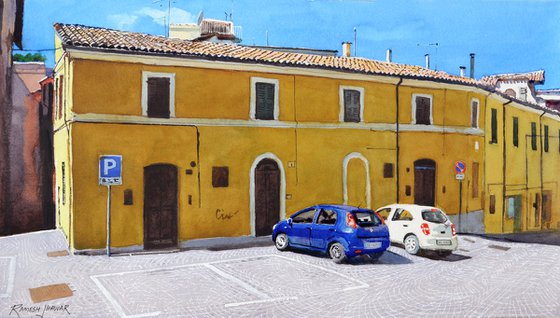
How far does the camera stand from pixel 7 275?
11.0 m

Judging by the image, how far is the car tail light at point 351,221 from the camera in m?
11.7

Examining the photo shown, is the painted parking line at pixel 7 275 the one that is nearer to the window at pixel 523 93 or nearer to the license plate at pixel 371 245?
the license plate at pixel 371 245

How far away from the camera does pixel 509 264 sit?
1277cm

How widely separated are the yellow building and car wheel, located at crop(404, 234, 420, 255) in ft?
13.0

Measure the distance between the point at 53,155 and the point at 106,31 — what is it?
581 centimetres

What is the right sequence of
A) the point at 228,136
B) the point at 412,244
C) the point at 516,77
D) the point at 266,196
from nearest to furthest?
1. the point at 412,244
2. the point at 228,136
3. the point at 266,196
4. the point at 516,77

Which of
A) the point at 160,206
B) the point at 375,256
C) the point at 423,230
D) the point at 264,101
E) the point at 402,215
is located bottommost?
the point at 375,256

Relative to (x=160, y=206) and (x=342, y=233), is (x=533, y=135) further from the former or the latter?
(x=160, y=206)

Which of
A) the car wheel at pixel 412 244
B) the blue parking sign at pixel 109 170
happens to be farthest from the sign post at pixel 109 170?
the car wheel at pixel 412 244

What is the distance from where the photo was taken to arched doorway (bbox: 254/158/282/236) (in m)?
15.7

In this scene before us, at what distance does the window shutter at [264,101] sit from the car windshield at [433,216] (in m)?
5.78

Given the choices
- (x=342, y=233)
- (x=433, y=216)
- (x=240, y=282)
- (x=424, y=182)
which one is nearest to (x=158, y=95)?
(x=240, y=282)

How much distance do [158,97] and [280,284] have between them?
7006mm

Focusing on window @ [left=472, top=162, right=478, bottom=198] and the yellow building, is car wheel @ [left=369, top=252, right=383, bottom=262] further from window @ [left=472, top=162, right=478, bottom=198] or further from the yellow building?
window @ [left=472, top=162, right=478, bottom=198]
